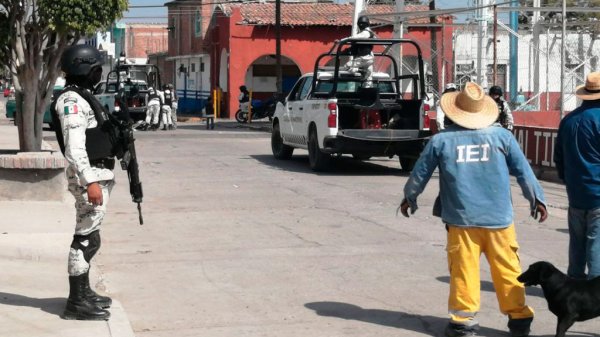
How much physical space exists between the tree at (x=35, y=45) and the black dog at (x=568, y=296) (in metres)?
9.15

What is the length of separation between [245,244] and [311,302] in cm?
291

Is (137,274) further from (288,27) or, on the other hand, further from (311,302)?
(288,27)

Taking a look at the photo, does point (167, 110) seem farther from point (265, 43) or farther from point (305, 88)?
point (305, 88)

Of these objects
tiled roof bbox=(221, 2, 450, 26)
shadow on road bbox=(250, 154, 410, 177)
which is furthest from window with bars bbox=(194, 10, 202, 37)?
shadow on road bbox=(250, 154, 410, 177)

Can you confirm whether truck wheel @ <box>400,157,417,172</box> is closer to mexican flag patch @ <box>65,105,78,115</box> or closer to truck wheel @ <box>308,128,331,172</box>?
truck wheel @ <box>308,128,331,172</box>

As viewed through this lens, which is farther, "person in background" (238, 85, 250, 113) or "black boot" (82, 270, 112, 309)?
"person in background" (238, 85, 250, 113)

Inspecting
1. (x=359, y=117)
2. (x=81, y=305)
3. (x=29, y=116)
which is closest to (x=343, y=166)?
(x=359, y=117)

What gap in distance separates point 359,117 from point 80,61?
11.3 metres

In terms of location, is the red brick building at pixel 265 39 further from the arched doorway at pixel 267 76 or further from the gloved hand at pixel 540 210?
the gloved hand at pixel 540 210

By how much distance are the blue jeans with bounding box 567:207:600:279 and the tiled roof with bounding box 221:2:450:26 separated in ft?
130

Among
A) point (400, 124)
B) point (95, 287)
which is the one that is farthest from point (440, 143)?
point (400, 124)

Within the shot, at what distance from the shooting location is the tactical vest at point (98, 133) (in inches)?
282

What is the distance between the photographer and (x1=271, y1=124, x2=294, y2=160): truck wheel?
21.5 metres

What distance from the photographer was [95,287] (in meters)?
8.71
